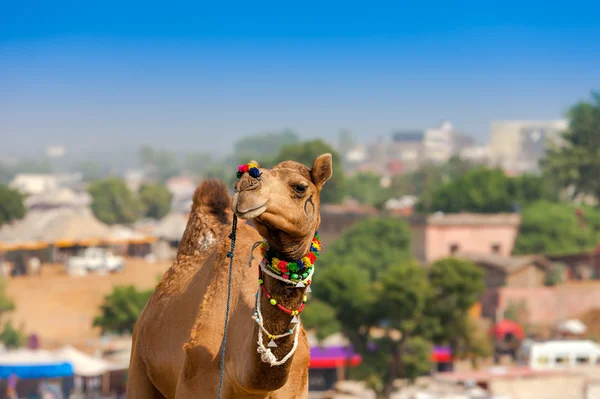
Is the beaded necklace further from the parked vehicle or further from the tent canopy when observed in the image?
the parked vehicle

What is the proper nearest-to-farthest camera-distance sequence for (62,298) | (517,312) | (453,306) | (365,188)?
(453,306) → (517,312) → (62,298) → (365,188)

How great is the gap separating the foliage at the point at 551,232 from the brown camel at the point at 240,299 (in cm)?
5085

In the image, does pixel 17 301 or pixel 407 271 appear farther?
pixel 17 301

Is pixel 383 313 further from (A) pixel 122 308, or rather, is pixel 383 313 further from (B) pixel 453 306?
(A) pixel 122 308

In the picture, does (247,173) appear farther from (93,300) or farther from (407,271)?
(93,300)

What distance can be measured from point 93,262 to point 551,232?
27.0 meters

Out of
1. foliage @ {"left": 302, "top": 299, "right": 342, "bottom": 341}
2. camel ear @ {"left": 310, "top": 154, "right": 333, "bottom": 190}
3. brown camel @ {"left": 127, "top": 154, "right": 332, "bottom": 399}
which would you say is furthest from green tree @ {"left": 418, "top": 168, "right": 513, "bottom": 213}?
camel ear @ {"left": 310, "top": 154, "right": 333, "bottom": 190}

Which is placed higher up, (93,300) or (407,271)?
(407,271)

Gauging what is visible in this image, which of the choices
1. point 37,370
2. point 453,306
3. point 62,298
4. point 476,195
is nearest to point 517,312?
point 453,306

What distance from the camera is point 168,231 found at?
6662 cm

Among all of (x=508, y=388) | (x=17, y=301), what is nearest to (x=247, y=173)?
(x=508, y=388)

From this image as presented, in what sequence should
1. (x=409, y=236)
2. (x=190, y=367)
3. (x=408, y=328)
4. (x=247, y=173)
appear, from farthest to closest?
(x=409, y=236) → (x=408, y=328) → (x=190, y=367) → (x=247, y=173)

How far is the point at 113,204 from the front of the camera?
317 ft

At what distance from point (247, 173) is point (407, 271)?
2760 centimetres
